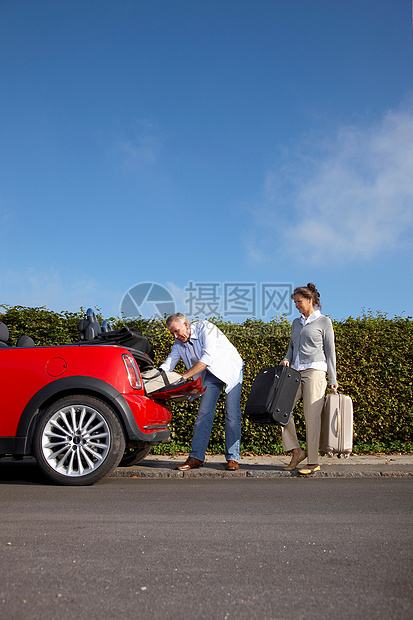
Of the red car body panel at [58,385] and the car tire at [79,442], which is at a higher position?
the red car body panel at [58,385]

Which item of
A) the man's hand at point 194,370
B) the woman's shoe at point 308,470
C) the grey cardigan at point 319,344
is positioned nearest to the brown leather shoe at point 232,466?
the woman's shoe at point 308,470

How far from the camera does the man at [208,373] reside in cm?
676

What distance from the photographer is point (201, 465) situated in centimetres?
696

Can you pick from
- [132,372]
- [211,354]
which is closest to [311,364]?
[211,354]

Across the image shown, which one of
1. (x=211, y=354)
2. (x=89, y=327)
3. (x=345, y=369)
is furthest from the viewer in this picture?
(x=345, y=369)

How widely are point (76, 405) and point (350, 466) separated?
3411mm

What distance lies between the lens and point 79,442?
568 cm

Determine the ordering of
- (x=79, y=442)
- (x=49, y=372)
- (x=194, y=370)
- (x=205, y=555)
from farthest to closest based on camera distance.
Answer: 1. (x=194, y=370)
2. (x=49, y=372)
3. (x=79, y=442)
4. (x=205, y=555)

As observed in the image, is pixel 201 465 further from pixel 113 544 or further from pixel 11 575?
pixel 11 575

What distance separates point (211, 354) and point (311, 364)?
3.78 feet

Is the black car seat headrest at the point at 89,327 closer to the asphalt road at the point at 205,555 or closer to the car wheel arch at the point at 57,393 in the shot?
the car wheel arch at the point at 57,393

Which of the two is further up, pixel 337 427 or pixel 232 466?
pixel 337 427

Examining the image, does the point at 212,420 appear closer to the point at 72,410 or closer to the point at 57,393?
→ the point at 72,410

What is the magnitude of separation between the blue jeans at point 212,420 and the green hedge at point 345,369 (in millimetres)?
1610
